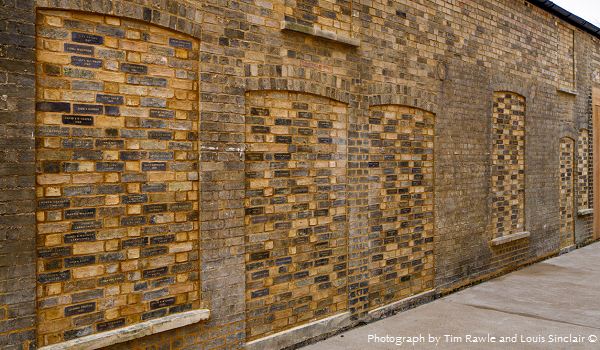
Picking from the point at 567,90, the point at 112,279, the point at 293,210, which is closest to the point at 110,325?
the point at 112,279

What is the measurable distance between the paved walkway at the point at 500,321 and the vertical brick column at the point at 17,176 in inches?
109

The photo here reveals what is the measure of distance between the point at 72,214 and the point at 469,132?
5971 mm

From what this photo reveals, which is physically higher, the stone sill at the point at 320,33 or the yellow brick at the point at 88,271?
the stone sill at the point at 320,33

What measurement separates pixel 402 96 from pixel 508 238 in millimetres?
3903

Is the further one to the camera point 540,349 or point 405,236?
point 405,236

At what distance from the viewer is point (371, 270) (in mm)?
5309

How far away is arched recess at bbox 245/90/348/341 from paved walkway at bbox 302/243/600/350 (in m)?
0.56

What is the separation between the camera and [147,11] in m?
3.37

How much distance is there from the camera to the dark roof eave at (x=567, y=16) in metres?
8.43

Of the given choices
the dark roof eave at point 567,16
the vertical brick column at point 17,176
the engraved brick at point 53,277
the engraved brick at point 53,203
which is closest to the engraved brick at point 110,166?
the engraved brick at point 53,203

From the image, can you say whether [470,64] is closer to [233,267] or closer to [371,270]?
[371,270]

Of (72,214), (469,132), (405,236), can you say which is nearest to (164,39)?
(72,214)

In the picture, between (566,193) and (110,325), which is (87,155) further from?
(566,193)

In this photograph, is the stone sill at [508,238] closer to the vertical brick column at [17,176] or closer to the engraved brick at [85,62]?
the engraved brick at [85,62]
